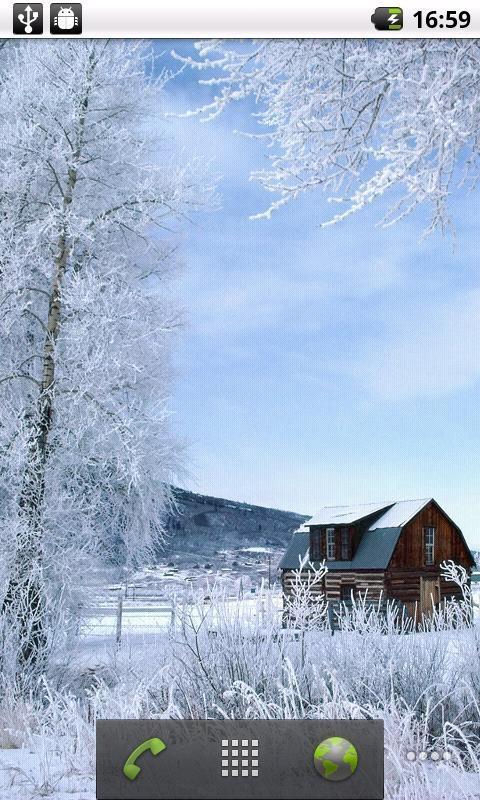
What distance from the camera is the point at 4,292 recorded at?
165 inches

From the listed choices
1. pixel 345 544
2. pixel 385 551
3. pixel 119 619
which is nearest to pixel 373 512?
pixel 345 544

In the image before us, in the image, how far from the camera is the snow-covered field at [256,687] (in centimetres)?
239

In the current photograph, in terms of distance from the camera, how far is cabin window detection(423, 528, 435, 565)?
2891 mm

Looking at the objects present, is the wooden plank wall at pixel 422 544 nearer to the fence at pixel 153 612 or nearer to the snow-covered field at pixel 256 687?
the snow-covered field at pixel 256 687

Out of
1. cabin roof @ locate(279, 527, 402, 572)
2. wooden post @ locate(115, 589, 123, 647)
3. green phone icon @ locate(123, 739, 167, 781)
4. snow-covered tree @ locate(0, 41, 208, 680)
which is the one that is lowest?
green phone icon @ locate(123, 739, 167, 781)

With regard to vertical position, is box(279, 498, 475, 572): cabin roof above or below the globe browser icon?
above

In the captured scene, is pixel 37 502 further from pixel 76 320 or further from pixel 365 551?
pixel 365 551

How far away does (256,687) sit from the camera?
2875 millimetres
